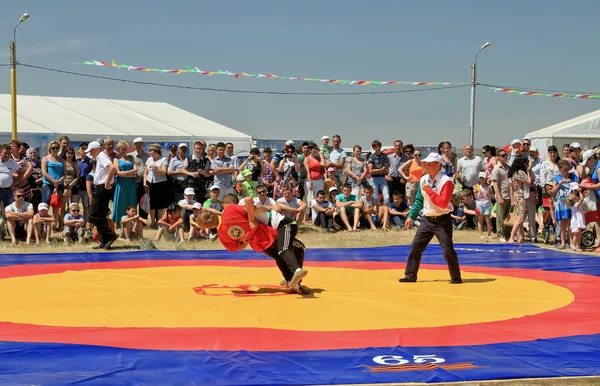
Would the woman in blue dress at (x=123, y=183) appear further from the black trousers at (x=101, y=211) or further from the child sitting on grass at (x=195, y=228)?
the child sitting on grass at (x=195, y=228)

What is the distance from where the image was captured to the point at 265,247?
795 centimetres

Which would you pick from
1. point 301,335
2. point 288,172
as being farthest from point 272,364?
point 288,172

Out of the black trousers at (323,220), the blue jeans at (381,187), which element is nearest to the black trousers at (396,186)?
the blue jeans at (381,187)

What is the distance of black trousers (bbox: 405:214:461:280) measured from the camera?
8844mm

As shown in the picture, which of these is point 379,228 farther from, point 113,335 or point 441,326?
point 113,335

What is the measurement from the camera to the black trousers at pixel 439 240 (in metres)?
8.84

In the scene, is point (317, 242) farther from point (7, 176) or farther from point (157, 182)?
point (7, 176)

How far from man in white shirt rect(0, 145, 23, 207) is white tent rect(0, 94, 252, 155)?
331 inches

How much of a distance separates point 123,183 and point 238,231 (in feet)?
19.0

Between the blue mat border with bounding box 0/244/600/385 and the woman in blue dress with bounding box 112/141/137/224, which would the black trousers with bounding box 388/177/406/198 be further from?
the blue mat border with bounding box 0/244/600/385

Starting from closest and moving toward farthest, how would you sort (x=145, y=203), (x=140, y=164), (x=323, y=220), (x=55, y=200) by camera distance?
1. (x=55, y=200)
2. (x=140, y=164)
3. (x=145, y=203)
4. (x=323, y=220)

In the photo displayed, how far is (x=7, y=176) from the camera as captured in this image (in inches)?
506

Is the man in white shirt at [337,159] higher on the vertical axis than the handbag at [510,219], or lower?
higher

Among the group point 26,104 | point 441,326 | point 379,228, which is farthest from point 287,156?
point 26,104
